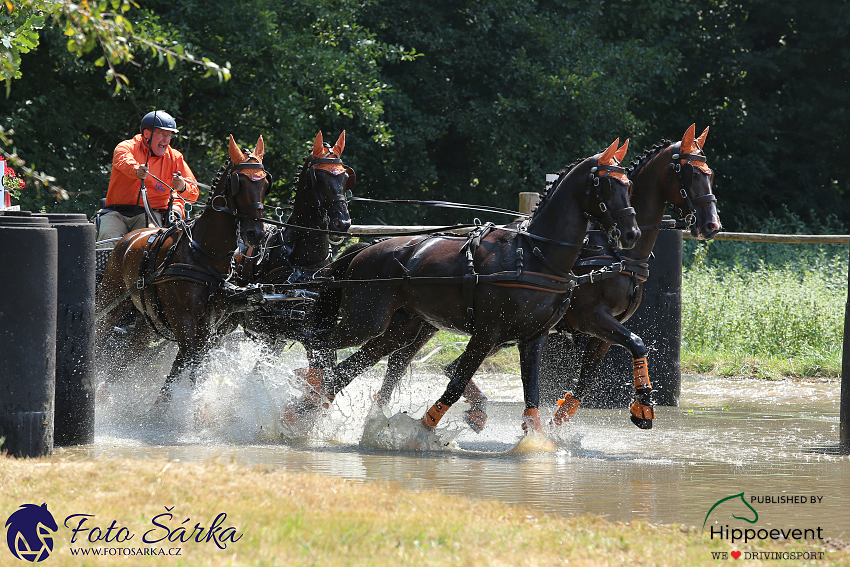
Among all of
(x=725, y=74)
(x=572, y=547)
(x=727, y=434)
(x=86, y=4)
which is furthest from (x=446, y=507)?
(x=725, y=74)

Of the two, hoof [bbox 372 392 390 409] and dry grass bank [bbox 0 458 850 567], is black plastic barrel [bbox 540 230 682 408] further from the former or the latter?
dry grass bank [bbox 0 458 850 567]

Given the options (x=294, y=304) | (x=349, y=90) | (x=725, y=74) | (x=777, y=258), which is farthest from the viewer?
→ (x=725, y=74)

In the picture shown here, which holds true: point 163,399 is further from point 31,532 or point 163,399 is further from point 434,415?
point 31,532

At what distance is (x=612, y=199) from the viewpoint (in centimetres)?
650

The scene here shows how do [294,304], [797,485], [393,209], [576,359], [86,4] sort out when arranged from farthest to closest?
[393,209] < [576,359] < [294,304] < [797,485] < [86,4]

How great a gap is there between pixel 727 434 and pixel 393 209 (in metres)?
12.0

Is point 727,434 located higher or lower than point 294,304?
lower

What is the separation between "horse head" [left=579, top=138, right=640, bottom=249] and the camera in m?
6.45

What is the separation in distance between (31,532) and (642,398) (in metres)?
4.25

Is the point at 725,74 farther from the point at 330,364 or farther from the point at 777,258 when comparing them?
the point at 330,364

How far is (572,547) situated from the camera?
3.98 m

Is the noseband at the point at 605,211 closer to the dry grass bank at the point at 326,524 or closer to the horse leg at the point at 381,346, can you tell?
the horse leg at the point at 381,346

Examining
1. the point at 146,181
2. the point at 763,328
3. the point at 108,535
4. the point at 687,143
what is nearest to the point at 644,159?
the point at 687,143

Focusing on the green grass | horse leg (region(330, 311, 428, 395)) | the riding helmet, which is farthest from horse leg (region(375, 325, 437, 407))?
the green grass
